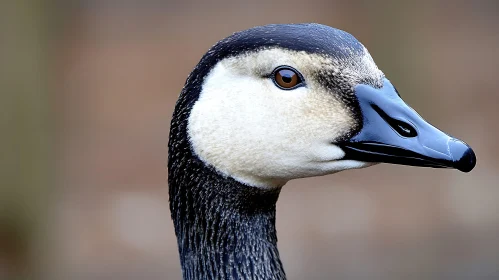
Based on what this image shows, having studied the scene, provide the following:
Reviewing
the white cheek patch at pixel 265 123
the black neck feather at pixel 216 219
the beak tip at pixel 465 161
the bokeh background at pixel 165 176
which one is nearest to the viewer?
the beak tip at pixel 465 161

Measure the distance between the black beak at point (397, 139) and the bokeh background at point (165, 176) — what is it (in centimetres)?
275

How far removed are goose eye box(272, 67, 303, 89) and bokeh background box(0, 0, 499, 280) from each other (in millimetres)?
2724

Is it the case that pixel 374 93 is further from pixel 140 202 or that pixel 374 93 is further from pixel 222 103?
pixel 140 202

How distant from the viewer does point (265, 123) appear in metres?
1.88

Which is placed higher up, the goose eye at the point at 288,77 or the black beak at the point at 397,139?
the goose eye at the point at 288,77

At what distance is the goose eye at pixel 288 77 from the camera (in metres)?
1.86

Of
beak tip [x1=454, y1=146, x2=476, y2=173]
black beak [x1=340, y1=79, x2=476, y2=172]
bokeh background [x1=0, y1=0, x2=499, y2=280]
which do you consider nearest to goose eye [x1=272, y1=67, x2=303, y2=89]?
black beak [x1=340, y1=79, x2=476, y2=172]

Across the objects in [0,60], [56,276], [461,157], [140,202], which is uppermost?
[0,60]

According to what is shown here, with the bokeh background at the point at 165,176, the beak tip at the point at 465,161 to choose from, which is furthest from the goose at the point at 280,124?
the bokeh background at the point at 165,176

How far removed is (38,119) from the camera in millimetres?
4234

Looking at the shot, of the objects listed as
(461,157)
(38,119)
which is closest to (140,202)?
(38,119)

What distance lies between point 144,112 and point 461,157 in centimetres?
307

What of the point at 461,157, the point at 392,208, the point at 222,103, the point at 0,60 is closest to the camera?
the point at 461,157

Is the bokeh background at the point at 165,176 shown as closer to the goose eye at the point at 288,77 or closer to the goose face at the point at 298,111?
the goose face at the point at 298,111
